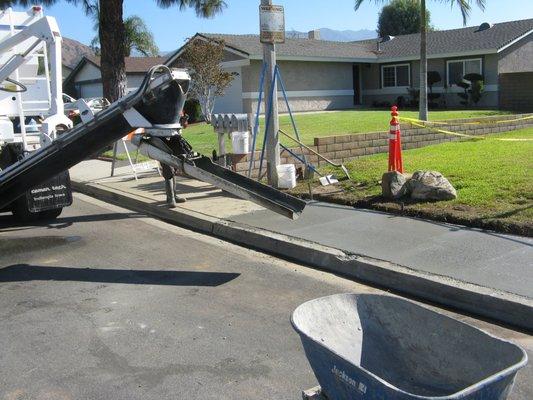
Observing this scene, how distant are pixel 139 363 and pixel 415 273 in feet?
9.29

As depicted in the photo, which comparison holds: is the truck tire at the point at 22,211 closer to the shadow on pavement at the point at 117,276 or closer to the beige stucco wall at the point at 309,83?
the shadow on pavement at the point at 117,276

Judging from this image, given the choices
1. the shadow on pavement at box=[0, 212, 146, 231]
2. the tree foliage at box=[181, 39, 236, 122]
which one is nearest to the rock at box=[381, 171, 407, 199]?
the shadow on pavement at box=[0, 212, 146, 231]

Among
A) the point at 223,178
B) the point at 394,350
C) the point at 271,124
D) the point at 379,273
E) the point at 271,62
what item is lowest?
the point at 379,273

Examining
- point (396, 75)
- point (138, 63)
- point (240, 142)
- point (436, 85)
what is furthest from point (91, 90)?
point (240, 142)

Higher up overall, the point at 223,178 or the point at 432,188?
the point at 223,178

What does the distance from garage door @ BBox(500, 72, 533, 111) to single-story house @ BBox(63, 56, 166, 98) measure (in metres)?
23.8

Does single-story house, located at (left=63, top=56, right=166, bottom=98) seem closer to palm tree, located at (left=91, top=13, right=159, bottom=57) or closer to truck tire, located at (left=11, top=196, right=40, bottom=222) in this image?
palm tree, located at (left=91, top=13, right=159, bottom=57)

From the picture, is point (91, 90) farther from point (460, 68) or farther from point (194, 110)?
point (460, 68)

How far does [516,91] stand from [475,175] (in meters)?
22.4

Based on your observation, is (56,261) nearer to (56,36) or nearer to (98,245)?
(98,245)

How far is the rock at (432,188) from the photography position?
28.0 ft

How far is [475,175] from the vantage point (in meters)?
10.0

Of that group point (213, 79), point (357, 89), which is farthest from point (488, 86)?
point (213, 79)

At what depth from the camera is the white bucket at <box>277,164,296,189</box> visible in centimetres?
1045
